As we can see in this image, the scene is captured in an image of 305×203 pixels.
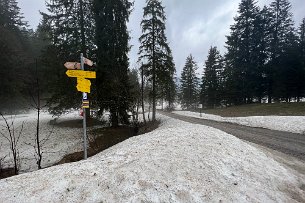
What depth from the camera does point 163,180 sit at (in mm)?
4809

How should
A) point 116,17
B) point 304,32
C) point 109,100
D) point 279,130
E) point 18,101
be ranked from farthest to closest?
point 304,32, point 18,101, point 116,17, point 109,100, point 279,130

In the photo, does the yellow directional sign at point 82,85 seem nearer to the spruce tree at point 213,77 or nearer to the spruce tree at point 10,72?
the spruce tree at point 10,72

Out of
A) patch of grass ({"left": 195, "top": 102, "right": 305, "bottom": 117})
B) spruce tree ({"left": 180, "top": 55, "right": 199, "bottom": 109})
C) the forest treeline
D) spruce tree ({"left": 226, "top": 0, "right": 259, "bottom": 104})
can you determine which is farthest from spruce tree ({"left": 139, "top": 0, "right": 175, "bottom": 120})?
spruce tree ({"left": 180, "top": 55, "right": 199, "bottom": 109})

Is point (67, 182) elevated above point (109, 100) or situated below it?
below

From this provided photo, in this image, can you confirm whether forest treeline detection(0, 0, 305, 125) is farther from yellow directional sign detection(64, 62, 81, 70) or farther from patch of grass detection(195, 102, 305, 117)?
patch of grass detection(195, 102, 305, 117)

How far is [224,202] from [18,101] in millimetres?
36819

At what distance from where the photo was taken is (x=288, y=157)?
313 inches

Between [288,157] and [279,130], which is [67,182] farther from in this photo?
[279,130]

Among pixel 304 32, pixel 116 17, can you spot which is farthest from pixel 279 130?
pixel 304 32

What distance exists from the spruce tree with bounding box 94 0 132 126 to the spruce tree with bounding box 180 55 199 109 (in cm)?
3805

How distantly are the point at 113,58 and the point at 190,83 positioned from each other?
39.9m

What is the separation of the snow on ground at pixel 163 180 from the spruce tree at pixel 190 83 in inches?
1966

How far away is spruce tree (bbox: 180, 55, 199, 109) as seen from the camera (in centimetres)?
5547

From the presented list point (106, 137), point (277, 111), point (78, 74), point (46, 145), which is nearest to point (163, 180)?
point (78, 74)
